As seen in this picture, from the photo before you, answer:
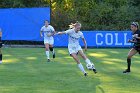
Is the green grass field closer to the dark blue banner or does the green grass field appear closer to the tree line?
the dark blue banner

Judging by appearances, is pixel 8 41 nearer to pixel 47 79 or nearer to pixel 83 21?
pixel 83 21

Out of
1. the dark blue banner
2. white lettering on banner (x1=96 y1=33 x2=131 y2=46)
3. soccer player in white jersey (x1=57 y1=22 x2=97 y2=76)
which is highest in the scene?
soccer player in white jersey (x1=57 y1=22 x2=97 y2=76)

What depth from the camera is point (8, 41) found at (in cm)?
3725

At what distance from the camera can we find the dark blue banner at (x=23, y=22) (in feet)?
119

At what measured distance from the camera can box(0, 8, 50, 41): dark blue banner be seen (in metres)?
36.4

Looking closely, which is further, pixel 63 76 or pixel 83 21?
pixel 83 21

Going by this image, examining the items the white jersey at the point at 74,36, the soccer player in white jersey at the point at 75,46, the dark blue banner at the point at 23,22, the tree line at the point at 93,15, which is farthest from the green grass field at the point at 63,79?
the tree line at the point at 93,15

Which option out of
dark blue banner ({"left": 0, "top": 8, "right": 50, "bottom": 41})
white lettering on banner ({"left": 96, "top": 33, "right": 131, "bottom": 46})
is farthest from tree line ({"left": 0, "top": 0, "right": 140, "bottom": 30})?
white lettering on banner ({"left": 96, "top": 33, "right": 131, "bottom": 46})

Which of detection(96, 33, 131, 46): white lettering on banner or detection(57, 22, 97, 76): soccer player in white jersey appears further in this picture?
detection(96, 33, 131, 46): white lettering on banner

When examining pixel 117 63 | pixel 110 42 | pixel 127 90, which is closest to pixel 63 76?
pixel 127 90

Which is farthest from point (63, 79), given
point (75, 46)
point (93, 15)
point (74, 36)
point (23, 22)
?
point (93, 15)

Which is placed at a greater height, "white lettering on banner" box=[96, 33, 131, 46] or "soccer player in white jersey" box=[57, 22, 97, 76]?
"soccer player in white jersey" box=[57, 22, 97, 76]

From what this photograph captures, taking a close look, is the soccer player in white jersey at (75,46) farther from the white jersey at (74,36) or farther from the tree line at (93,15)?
the tree line at (93,15)

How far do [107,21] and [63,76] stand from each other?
2429cm
